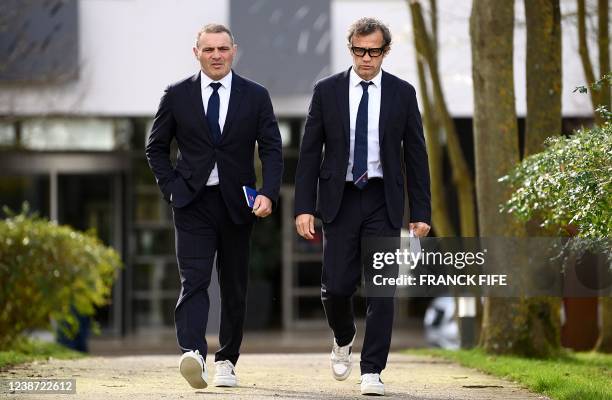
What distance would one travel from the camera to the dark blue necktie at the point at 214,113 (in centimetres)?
712

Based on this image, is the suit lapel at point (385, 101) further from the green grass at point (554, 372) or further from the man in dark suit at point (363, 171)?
the green grass at point (554, 372)

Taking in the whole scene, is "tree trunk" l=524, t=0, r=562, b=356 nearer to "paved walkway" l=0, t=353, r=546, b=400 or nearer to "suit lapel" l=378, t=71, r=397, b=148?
"paved walkway" l=0, t=353, r=546, b=400

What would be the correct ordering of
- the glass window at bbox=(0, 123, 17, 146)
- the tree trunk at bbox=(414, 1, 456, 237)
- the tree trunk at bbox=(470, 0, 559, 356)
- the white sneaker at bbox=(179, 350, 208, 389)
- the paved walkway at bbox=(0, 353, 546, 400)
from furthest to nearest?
the glass window at bbox=(0, 123, 17, 146) < the tree trunk at bbox=(414, 1, 456, 237) < the tree trunk at bbox=(470, 0, 559, 356) < the paved walkway at bbox=(0, 353, 546, 400) < the white sneaker at bbox=(179, 350, 208, 389)

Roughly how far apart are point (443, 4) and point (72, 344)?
26.7 ft

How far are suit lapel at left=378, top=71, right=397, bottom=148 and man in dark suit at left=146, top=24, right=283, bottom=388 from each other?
2.14 feet

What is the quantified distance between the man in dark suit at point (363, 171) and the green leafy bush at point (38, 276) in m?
5.14

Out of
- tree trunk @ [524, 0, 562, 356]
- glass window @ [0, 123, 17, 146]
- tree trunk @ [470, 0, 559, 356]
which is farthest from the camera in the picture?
glass window @ [0, 123, 17, 146]

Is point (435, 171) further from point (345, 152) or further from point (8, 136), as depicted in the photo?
point (8, 136)

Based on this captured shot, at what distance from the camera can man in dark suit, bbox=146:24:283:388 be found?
7016 millimetres

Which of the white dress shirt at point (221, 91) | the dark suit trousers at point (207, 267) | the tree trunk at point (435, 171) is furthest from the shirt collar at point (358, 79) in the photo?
the tree trunk at point (435, 171)

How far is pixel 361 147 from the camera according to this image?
686 cm

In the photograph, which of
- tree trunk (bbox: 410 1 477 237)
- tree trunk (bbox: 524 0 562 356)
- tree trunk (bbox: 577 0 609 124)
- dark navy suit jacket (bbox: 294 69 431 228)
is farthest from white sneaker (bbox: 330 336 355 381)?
tree trunk (bbox: 410 1 477 237)

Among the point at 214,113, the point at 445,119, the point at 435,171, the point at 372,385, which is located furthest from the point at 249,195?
the point at 435,171

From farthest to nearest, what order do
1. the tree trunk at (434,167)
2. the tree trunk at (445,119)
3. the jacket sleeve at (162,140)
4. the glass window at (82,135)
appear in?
the glass window at (82,135), the tree trunk at (434,167), the tree trunk at (445,119), the jacket sleeve at (162,140)
